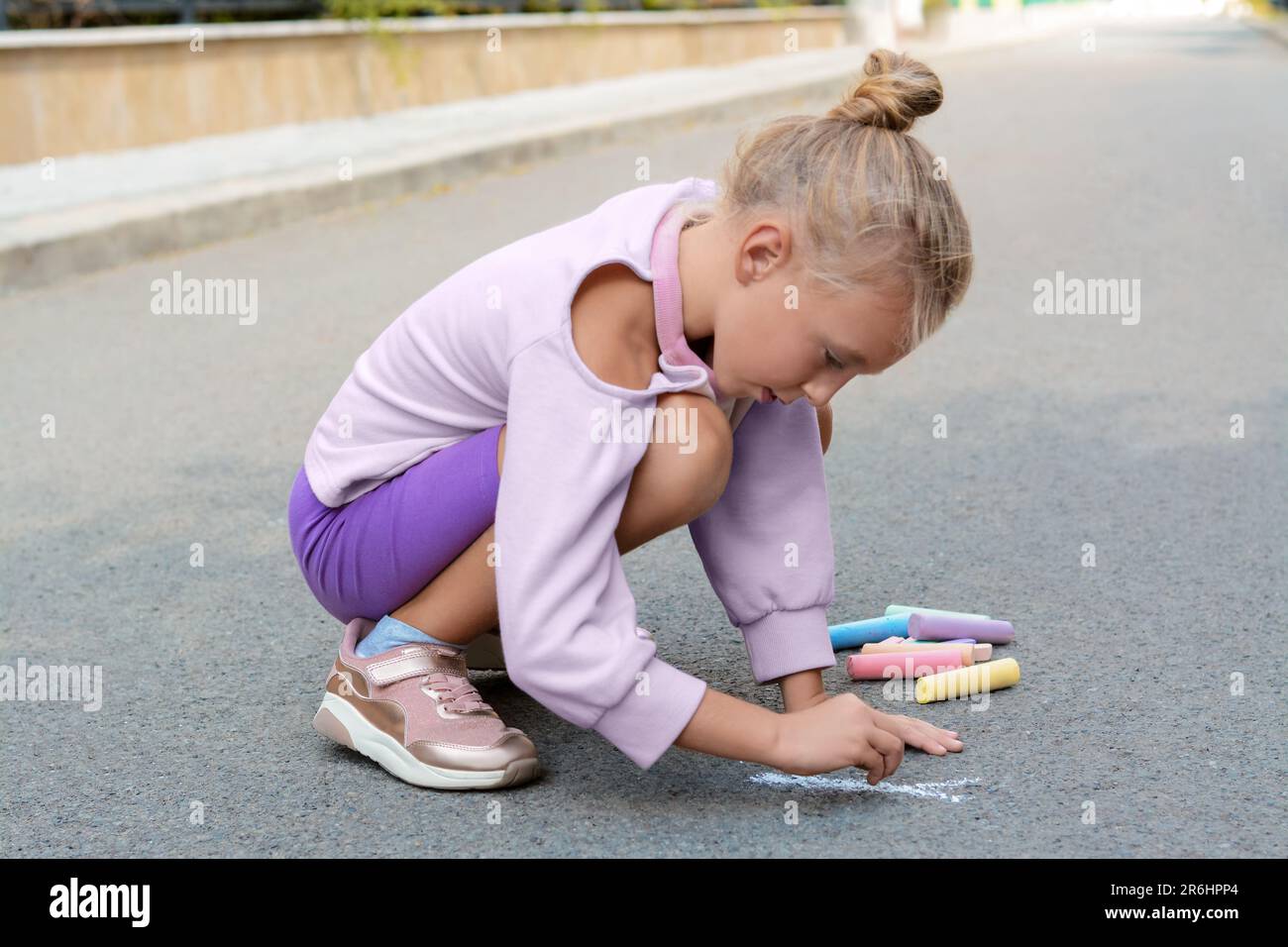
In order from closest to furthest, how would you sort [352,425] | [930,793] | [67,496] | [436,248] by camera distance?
[930,793]
[352,425]
[67,496]
[436,248]

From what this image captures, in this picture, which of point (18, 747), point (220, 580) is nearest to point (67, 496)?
point (220, 580)

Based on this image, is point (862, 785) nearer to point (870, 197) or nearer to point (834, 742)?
point (834, 742)

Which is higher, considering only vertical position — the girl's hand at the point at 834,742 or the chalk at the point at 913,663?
the girl's hand at the point at 834,742

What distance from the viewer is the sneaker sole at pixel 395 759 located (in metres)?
2.12

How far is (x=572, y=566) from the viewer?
1926mm

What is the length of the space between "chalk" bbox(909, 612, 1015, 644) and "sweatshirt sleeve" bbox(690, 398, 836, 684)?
1.15ft

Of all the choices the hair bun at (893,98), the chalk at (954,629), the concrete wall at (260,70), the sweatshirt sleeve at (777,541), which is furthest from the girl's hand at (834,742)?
the concrete wall at (260,70)

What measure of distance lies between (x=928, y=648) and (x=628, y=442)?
2.59 feet

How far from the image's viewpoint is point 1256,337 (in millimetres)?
4898

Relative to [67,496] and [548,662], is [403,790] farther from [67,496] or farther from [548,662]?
[67,496]

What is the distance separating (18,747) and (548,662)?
0.89 m

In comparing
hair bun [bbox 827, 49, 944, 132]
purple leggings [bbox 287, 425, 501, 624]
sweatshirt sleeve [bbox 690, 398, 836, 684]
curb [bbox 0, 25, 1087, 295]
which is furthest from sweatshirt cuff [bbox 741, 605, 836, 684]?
curb [bbox 0, 25, 1087, 295]

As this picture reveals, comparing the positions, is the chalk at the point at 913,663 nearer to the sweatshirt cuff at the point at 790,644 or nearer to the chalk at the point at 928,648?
the chalk at the point at 928,648

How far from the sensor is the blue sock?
223cm
